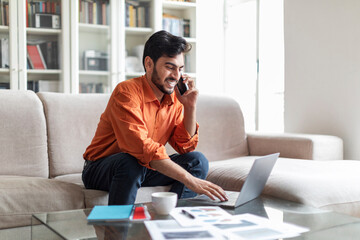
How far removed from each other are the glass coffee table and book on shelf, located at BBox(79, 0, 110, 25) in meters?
2.78

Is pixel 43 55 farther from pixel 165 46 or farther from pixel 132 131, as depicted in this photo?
pixel 132 131

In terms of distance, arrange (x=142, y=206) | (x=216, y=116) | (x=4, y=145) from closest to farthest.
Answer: (x=142, y=206)
(x=4, y=145)
(x=216, y=116)

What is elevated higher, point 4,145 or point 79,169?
point 4,145

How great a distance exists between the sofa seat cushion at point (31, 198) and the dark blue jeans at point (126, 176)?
3.9 inches

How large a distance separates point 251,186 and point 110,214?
475mm

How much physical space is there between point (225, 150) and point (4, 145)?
126 cm

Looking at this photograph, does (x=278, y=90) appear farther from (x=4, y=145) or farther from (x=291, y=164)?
(x=4, y=145)

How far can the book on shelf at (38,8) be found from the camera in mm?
3562

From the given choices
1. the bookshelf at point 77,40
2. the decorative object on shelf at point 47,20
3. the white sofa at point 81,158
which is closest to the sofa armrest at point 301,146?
the white sofa at point 81,158

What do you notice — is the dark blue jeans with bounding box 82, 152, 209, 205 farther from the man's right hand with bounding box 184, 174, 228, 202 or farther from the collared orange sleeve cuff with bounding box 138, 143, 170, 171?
the man's right hand with bounding box 184, 174, 228, 202

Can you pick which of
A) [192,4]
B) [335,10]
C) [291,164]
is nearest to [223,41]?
[192,4]

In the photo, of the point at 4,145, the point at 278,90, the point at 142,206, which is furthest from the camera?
the point at 278,90

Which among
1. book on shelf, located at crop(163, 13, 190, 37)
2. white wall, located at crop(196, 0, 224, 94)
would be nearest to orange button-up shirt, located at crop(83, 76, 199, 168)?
book on shelf, located at crop(163, 13, 190, 37)

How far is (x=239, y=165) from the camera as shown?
208cm
